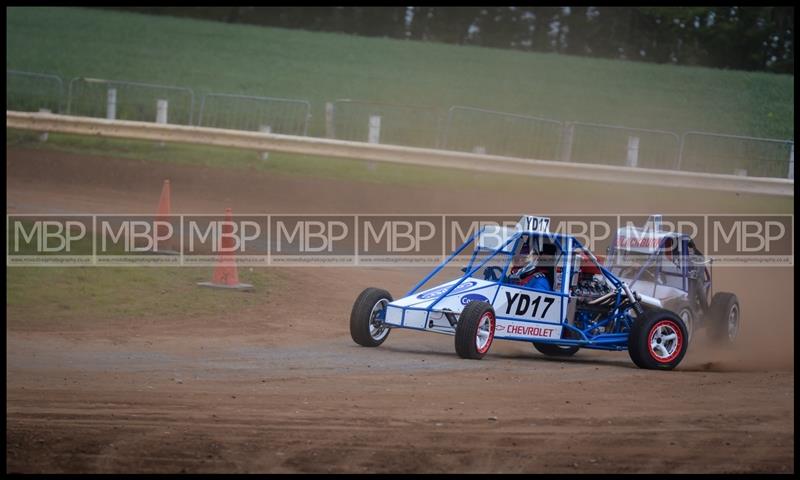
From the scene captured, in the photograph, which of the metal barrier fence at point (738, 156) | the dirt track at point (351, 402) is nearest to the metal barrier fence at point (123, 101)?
the metal barrier fence at point (738, 156)

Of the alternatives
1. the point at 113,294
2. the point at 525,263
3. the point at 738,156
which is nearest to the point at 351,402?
the point at 525,263

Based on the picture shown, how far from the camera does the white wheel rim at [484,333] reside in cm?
1127

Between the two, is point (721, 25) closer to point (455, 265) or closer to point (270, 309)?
point (455, 265)

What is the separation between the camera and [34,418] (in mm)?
8234

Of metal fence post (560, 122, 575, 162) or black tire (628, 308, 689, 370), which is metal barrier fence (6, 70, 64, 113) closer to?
metal fence post (560, 122, 575, 162)

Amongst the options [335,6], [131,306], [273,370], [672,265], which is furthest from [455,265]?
[335,6]

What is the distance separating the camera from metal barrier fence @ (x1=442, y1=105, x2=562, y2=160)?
2578 cm

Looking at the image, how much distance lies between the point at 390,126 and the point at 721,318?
15.4 metres

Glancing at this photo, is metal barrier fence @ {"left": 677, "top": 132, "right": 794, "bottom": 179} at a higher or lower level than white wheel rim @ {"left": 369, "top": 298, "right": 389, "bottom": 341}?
higher

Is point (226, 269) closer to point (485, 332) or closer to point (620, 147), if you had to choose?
point (485, 332)

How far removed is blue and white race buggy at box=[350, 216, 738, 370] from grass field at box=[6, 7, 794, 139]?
49.6 ft

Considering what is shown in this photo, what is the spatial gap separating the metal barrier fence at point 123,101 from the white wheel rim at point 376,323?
16.0 metres

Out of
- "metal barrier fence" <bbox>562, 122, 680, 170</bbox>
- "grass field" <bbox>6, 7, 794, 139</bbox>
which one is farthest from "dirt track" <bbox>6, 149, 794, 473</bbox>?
"grass field" <bbox>6, 7, 794, 139</bbox>

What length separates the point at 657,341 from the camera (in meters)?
11.5
